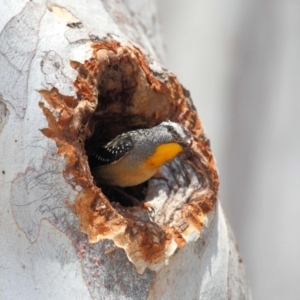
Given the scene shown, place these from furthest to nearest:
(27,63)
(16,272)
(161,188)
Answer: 1. (161,188)
2. (27,63)
3. (16,272)

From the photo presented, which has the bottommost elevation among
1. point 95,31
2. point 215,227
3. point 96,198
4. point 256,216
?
point 256,216

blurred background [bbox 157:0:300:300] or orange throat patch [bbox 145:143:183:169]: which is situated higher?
orange throat patch [bbox 145:143:183:169]

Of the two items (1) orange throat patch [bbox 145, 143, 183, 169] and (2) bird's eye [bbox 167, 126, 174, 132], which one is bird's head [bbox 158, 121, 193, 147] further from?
(1) orange throat patch [bbox 145, 143, 183, 169]

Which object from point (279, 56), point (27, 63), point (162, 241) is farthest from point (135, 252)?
point (279, 56)

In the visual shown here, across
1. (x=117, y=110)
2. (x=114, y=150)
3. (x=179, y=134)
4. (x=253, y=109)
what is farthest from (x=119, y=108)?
(x=253, y=109)

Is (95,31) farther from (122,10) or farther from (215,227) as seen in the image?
(215,227)

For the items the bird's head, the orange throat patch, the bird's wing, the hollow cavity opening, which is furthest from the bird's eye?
the bird's wing

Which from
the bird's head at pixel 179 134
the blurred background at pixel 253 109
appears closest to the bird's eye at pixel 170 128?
the bird's head at pixel 179 134
